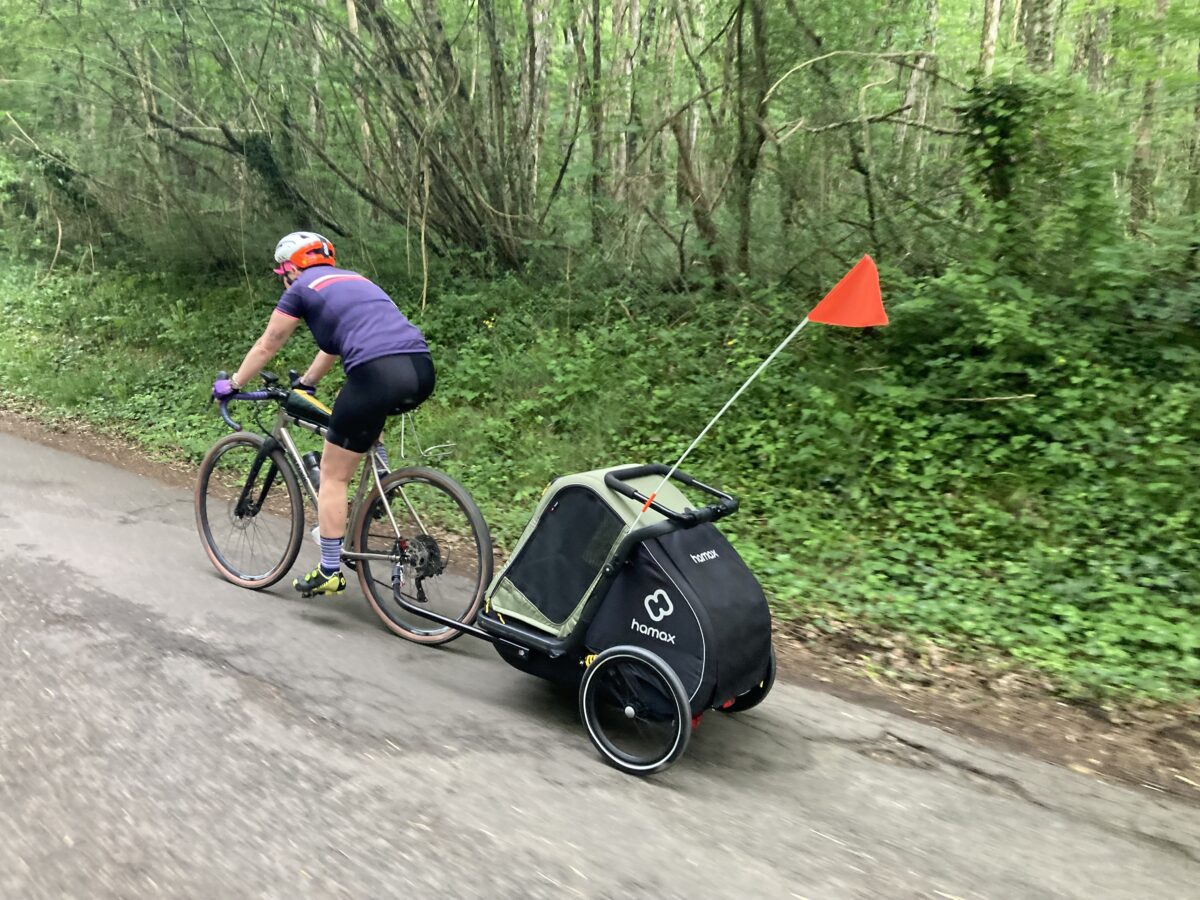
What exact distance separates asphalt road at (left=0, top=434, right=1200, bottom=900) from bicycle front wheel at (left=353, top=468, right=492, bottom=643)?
0.78ft

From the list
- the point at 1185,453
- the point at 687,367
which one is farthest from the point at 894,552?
the point at 687,367

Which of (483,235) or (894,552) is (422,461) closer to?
(894,552)

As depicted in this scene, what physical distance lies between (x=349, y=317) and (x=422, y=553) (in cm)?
137

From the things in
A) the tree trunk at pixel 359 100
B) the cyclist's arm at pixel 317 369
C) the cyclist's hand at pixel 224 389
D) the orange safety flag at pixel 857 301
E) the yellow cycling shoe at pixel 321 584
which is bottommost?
the yellow cycling shoe at pixel 321 584

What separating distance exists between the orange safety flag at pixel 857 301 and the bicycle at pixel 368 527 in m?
2.08

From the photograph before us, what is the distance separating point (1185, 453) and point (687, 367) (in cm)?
449

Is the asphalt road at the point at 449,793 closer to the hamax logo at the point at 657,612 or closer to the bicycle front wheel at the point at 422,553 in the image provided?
the bicycle front wheel at the point at 422,553

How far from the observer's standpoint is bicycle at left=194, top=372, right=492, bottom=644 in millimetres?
4570

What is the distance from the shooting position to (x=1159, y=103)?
813 centimetres

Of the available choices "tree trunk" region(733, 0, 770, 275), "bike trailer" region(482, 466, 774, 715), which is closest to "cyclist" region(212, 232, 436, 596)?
"bike trailer" region(482, 466, 774, 715)

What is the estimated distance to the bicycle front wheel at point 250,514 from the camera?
510 cm

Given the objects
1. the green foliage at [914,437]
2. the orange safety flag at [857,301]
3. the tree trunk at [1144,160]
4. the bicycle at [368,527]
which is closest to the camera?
the orange safety flag at [857,301]

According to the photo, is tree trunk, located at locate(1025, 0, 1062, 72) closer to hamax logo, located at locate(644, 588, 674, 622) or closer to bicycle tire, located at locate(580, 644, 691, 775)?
hamax logo, located at locate(644, 588, 674, 622)

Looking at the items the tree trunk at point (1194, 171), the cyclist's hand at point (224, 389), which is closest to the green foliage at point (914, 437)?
the tree trunk at point (1194, 171)
